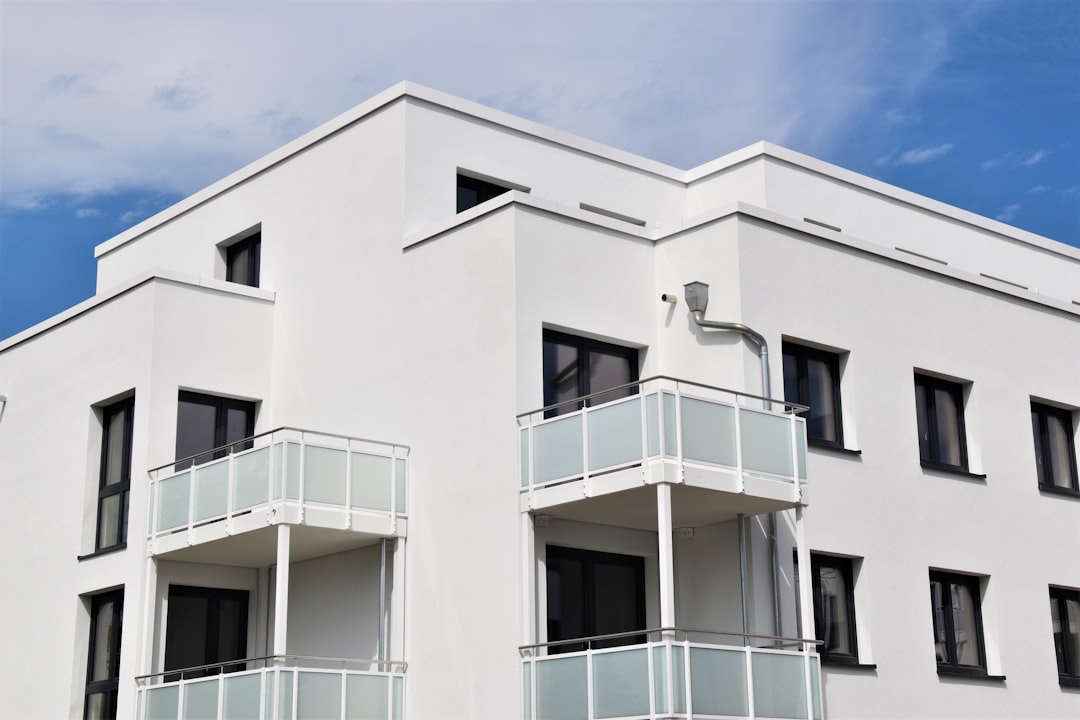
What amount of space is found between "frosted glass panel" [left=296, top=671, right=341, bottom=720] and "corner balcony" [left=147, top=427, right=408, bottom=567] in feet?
5.65

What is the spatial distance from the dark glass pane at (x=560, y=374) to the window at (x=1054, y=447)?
6823 mm

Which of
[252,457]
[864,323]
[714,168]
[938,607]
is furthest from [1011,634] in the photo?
[252,457]

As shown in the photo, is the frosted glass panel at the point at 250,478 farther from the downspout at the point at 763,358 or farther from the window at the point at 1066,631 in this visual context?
the window at the point at 1066,631

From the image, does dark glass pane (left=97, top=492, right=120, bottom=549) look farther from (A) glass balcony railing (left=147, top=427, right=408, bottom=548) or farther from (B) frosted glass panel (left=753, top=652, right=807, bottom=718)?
(B) frosted glass panel (left=753, top=652, right=807, bottom=718)

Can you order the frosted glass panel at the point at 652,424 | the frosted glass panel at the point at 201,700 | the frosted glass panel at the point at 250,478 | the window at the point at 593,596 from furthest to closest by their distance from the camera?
the frosted glass panel at the point at 250,478, the frosted glass panel at the point at 201,700, the window at the point at 593,596, the frosted glass panel at the point at 652,424

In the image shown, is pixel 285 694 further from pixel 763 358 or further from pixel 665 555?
pixel 763 358

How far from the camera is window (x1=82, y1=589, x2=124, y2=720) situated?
19594mm

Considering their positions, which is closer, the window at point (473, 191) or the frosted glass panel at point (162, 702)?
the frosted glass panel at point (162, 702)

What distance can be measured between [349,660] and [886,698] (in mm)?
6177

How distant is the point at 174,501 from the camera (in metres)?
18.8

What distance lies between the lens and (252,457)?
17.8 m

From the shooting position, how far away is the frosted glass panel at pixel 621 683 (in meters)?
14.9

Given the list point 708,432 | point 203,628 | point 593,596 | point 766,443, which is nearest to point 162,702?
point 203,628

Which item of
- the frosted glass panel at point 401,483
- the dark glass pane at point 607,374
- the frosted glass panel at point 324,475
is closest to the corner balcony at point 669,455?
the dark glass pane at point 607,374
